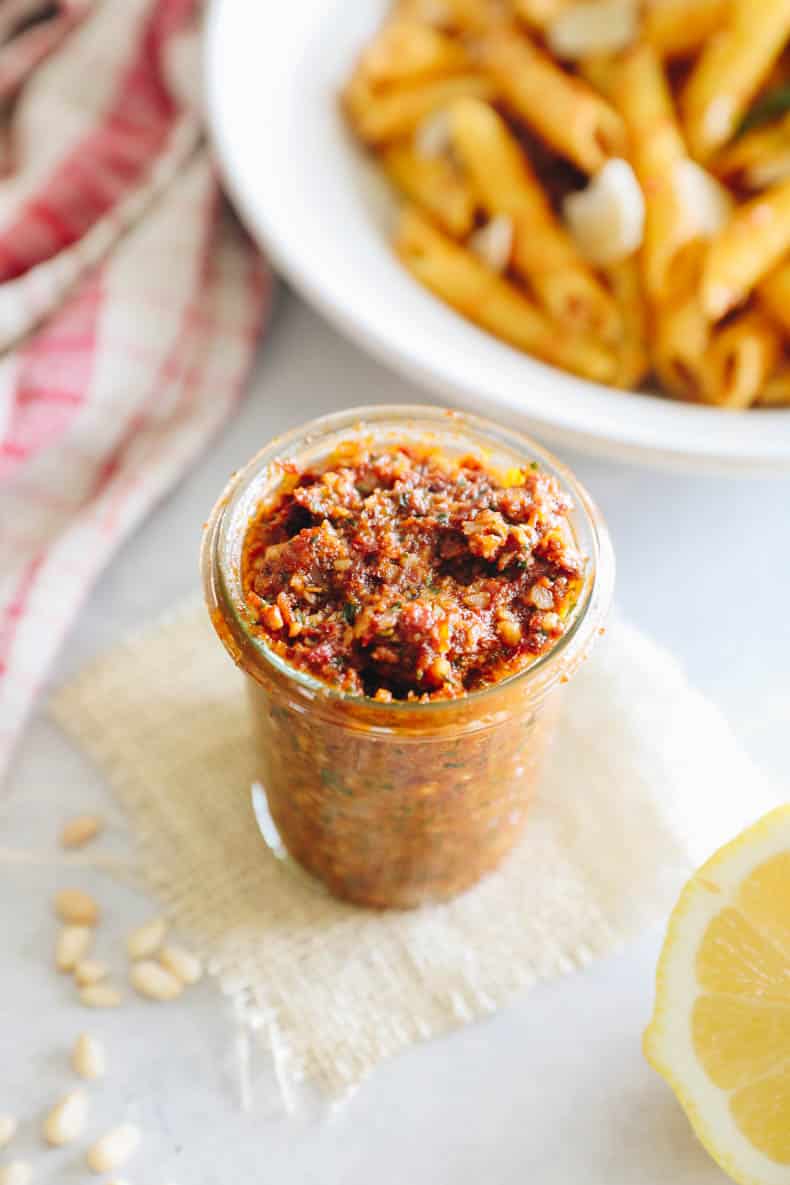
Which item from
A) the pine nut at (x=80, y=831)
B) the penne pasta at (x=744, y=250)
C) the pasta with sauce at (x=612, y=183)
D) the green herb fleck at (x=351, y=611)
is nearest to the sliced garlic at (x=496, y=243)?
the pasta with sauce at (x=612, y=183)

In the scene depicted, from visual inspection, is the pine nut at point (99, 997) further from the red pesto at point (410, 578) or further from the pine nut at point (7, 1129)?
the red pesto at point (410, 578)

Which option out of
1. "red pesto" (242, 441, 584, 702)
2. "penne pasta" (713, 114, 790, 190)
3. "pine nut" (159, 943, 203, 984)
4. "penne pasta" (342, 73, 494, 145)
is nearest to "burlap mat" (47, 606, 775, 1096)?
"pine nut" (159, 943, 203, 984)

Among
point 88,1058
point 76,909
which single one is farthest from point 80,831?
point 88,1058

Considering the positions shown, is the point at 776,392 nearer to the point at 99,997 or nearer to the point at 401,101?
the point at 401,101

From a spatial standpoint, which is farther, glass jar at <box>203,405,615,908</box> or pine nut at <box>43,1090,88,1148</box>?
pine nut at <box>43,1090,88,1148</box>

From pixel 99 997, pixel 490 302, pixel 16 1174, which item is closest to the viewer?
pixel 16 1174

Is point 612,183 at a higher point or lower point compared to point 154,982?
higher

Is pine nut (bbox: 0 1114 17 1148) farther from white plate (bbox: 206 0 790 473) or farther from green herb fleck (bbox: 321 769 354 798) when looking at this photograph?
white plate (bbox: 206 0 790 473)
